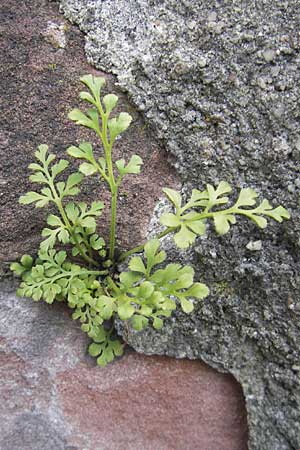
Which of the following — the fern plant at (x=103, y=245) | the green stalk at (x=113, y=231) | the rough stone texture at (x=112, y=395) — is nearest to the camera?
the fern plant at (x=103, y=245)

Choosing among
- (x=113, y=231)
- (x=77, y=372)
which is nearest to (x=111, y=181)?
(x=113, y=231)

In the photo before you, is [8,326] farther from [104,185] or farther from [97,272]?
[104,185]

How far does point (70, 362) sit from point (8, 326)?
7.2 inches

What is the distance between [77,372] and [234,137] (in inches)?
27.7

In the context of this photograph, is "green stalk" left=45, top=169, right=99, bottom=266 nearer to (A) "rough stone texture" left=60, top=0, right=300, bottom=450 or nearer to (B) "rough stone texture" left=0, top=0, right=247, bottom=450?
(B) "rough stone texture" left=0, top=0, right=247, bottom=450

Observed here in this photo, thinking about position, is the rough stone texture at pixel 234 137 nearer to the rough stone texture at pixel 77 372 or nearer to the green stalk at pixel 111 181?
the rough stone texture at pixel 77 372

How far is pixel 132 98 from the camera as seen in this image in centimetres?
117

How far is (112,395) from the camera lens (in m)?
1.22

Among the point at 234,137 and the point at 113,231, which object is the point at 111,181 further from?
the point at 234,137

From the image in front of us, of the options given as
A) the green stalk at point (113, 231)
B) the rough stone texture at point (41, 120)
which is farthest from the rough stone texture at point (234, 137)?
the green stalk at point (113, 231)

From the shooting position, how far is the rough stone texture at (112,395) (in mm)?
1207

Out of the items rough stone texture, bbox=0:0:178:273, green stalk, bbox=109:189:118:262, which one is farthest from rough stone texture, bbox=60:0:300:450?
green stalk, bbox=109:189:118:262

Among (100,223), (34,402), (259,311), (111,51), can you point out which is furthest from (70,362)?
(111,51)

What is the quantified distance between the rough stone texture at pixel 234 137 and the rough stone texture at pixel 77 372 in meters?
0.05
